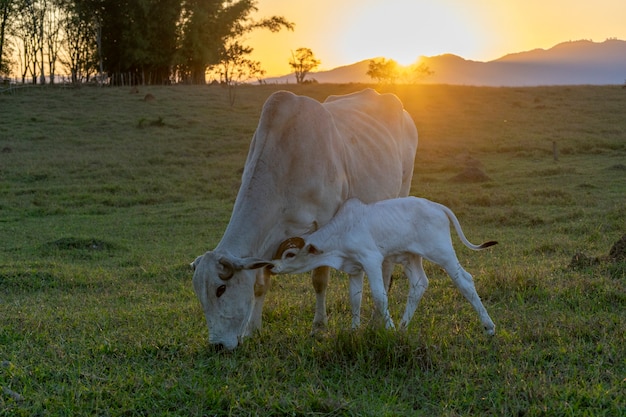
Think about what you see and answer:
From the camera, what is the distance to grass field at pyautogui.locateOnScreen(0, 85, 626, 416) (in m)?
3.90

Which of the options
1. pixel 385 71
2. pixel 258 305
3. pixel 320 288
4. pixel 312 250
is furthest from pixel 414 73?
pixel 312 250

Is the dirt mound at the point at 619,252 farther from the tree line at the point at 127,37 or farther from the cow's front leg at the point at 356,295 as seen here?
the tree line at the point at 127,37

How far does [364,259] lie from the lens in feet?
16.3

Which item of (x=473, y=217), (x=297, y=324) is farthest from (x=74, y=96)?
(x=297, y=324)

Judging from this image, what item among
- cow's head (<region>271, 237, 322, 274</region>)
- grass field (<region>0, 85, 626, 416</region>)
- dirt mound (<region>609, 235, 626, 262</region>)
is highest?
cow's head (<region>271, 237, 322, 274</region>)

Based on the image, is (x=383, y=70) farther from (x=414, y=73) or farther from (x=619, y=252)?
(x=619, y=252)

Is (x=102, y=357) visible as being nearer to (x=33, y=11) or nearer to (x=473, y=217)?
(x=473, y=217)

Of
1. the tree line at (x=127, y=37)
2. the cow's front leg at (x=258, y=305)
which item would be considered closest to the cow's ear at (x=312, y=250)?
the cow's front leg at (x=258, y=305)

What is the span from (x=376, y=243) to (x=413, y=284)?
22.7 inches

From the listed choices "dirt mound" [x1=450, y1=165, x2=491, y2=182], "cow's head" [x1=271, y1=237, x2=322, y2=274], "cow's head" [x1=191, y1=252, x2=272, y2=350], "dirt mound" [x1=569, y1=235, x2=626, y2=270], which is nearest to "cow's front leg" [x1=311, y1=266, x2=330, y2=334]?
"cow's head" [x1=271, y1=237, x2=322, y2=274]

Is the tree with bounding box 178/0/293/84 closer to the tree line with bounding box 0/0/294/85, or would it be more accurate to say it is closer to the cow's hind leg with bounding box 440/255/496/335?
the tree line with bounding box 0/0/294/85

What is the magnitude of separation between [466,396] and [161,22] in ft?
164

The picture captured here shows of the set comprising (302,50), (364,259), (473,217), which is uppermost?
(302,50)

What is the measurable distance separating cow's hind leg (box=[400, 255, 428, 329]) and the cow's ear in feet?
2.75
